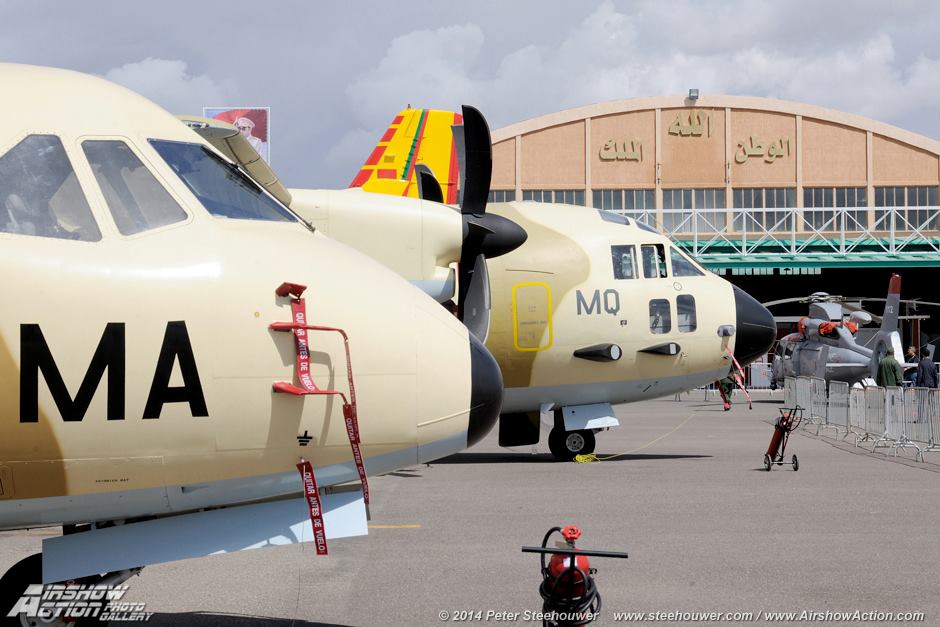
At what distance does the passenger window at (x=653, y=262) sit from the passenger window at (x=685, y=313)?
17.5 inches

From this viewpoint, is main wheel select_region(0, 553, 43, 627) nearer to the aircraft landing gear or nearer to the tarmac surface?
the aircraft landing gear

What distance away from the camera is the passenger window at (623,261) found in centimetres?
1612

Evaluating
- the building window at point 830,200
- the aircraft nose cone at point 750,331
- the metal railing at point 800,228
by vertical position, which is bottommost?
the aircraft nose cone at point 750,331

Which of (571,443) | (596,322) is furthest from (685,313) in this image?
(571,443)

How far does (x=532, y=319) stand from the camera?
15.7 metres

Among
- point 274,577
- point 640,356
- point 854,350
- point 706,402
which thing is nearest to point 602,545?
point 274,577

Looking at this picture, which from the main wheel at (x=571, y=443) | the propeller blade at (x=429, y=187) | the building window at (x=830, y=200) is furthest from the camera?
the building window at (x=830, y=200)

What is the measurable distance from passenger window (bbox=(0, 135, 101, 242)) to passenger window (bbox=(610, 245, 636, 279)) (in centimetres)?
1150

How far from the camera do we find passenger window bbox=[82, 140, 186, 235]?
5.34 m

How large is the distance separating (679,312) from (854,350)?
1808 cm

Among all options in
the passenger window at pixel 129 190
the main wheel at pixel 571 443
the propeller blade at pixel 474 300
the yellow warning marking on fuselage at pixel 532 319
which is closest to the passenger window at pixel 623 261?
the yellow warning marking on fuselage at pixel 532 319

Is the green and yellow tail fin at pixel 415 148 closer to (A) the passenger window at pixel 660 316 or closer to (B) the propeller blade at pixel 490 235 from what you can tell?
(A) the passenger window at pixel 660 316

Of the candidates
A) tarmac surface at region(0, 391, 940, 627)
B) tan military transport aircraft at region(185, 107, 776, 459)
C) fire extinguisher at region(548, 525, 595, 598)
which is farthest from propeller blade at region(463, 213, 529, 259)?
fire extinguisher at region(548, 525, 595, 598)

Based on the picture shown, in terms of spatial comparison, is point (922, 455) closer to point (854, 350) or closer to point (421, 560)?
point (421, 560)
